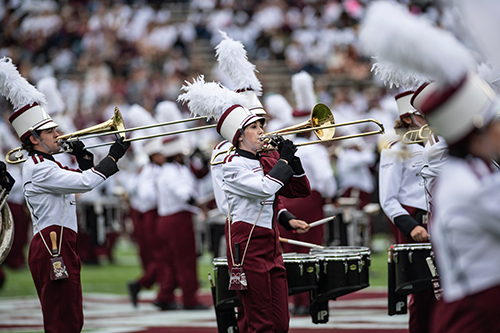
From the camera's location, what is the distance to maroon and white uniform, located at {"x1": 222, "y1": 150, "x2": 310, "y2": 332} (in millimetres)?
5379

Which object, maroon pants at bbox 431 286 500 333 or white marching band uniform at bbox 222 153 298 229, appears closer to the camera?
maroon pants at bbox 431 286 500 333

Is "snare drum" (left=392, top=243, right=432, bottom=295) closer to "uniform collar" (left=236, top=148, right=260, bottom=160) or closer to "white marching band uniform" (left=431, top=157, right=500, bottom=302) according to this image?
"uniform collar" (left=236, top=148, right=260, bottom=160)

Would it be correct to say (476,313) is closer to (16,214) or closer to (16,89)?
(16,89)

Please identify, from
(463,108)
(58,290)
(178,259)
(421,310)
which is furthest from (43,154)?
(178,259)

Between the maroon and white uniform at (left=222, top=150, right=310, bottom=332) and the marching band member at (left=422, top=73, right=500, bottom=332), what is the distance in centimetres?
233

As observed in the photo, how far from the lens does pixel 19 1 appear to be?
90.5 feet

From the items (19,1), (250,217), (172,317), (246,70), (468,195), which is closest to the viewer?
(468,195)

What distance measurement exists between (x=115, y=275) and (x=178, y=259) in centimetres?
441

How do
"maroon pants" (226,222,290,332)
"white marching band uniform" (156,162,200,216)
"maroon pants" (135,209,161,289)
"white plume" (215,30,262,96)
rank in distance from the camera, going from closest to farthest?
"maroon pants" (226,222,290,332) < "white plume" (215,30,262,96) < "white marching band uniform" (156,162,200,216) < "maroon pants" (135,209,161,289)

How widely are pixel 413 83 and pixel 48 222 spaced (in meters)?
3.14

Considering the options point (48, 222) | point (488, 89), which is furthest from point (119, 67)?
point (488, 89)

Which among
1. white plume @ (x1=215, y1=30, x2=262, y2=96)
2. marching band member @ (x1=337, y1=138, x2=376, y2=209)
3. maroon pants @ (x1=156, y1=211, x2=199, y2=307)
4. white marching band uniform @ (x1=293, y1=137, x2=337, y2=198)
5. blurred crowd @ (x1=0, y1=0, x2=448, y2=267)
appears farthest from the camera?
blurred crowd @ (x1=0, y1=0, x2=448, y2=267)

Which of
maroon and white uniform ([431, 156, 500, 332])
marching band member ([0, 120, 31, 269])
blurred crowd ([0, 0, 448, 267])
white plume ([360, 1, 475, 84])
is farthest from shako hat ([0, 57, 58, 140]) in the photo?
blurred crowd ([0, 0, 448, 267])

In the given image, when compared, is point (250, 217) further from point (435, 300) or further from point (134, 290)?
point (134, 290)
